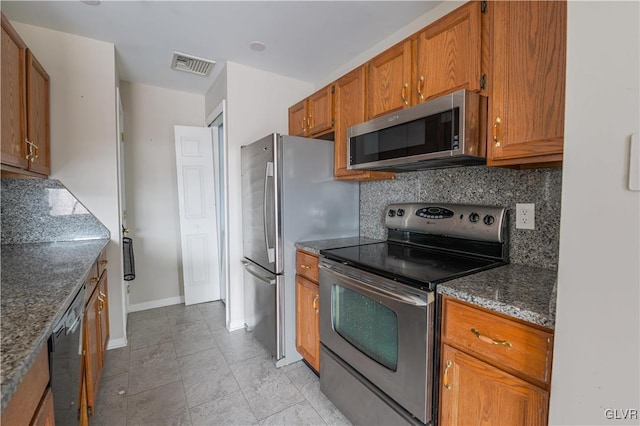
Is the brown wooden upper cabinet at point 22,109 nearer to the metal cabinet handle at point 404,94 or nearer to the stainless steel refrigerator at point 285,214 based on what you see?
the stainless steel refrigerator at point 285,214

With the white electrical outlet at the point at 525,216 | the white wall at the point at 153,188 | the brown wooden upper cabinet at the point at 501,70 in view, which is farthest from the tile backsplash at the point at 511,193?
the white wall at the point at 153,188

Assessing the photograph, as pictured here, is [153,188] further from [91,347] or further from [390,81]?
[390,81]

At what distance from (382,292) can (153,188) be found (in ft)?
9.89

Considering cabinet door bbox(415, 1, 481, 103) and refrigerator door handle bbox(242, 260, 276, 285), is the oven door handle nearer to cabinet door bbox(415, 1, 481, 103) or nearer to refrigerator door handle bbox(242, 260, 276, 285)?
refrigerator door handle bbox(242, 260, 276, 285)

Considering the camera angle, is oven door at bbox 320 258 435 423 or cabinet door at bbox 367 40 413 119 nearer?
oven door at bbox 320 258 435 423

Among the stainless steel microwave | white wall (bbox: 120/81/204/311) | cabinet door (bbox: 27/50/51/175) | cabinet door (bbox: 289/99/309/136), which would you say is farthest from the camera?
white wall (bbox: 120/81/204/311)

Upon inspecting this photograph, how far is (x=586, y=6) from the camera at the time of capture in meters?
0.66

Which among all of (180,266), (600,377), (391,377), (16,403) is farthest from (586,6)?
(180,266)

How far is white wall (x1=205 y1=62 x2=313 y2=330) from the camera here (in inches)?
107

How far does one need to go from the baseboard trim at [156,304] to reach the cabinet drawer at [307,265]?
6.84 ft

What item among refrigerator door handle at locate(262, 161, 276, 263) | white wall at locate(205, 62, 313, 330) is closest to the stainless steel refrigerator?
refrigerator door handle at locate(262, 161, 276, 263)

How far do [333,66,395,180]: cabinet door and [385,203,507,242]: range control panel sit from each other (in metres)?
0.32

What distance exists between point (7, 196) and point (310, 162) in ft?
6.92

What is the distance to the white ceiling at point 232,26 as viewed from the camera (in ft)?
6.14
